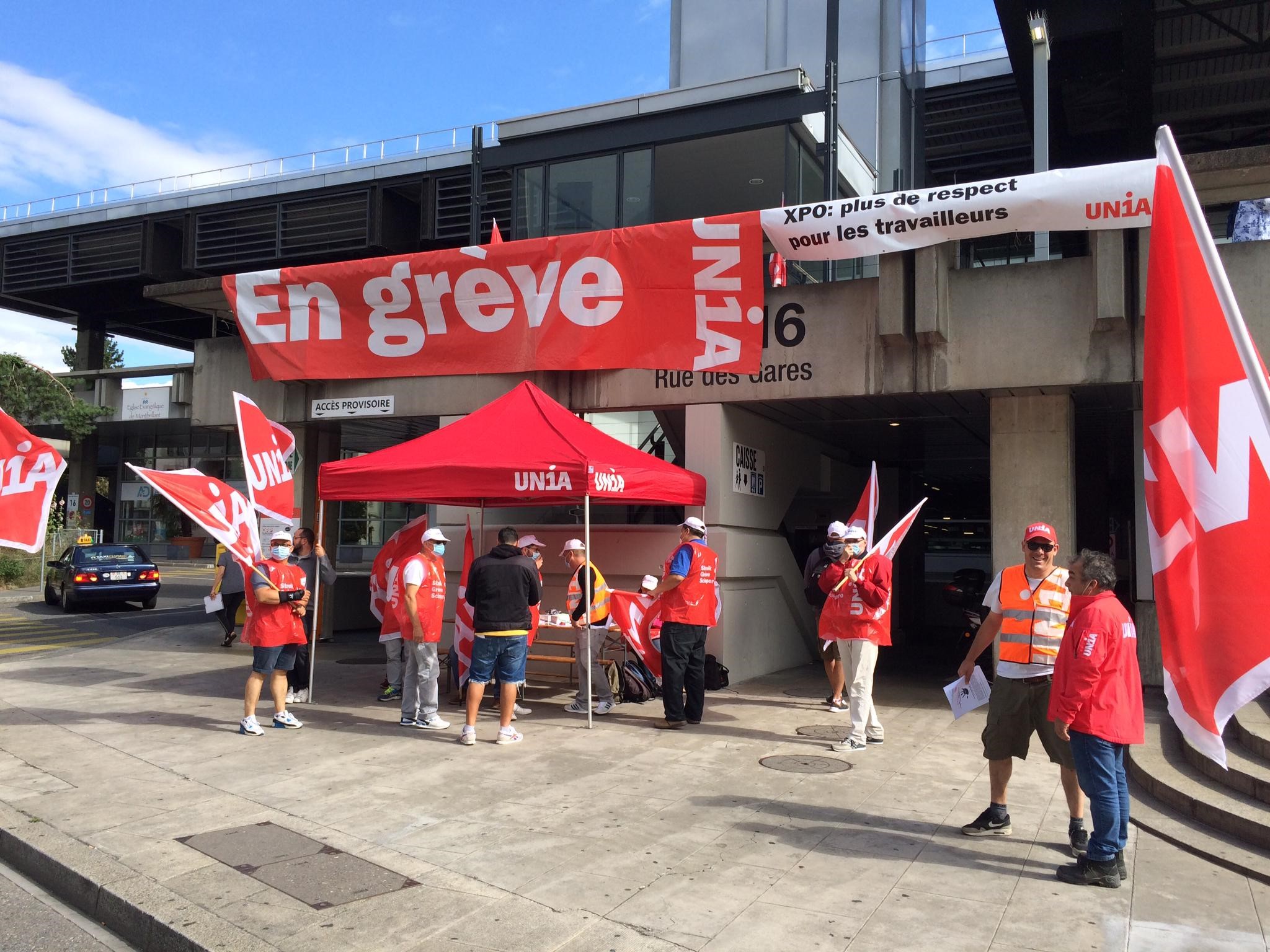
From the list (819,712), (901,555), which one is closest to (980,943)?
(819,712)

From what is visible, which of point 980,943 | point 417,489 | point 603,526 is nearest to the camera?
point 980,943

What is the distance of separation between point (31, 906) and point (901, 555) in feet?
51.3

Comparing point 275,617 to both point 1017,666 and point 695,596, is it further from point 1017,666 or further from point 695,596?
point 1017,666

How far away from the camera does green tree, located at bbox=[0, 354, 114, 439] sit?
30.9 metres

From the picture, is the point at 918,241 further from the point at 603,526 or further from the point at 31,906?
the point at 31,906

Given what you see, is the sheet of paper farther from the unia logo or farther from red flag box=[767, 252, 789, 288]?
red flag box=[767, 252, 789, 288]

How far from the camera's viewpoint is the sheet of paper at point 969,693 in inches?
243

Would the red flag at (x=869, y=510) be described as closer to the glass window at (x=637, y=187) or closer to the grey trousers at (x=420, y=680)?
the grey trousers at (x=420, y=680)

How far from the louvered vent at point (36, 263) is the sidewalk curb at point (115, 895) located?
105 ft

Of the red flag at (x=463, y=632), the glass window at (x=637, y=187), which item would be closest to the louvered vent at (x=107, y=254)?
the glass window at (x=637, y=187)

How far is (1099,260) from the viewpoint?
1006 cm

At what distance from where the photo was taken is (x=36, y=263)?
33594 mm

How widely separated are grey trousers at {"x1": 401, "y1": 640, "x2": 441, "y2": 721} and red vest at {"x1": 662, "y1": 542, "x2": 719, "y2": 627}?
6.94 ft

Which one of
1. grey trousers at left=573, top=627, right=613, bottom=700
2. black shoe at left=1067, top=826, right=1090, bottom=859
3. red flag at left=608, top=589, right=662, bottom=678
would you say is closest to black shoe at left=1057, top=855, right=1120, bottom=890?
black shoe at left=1067, top=826, right=1090, bottom=859
